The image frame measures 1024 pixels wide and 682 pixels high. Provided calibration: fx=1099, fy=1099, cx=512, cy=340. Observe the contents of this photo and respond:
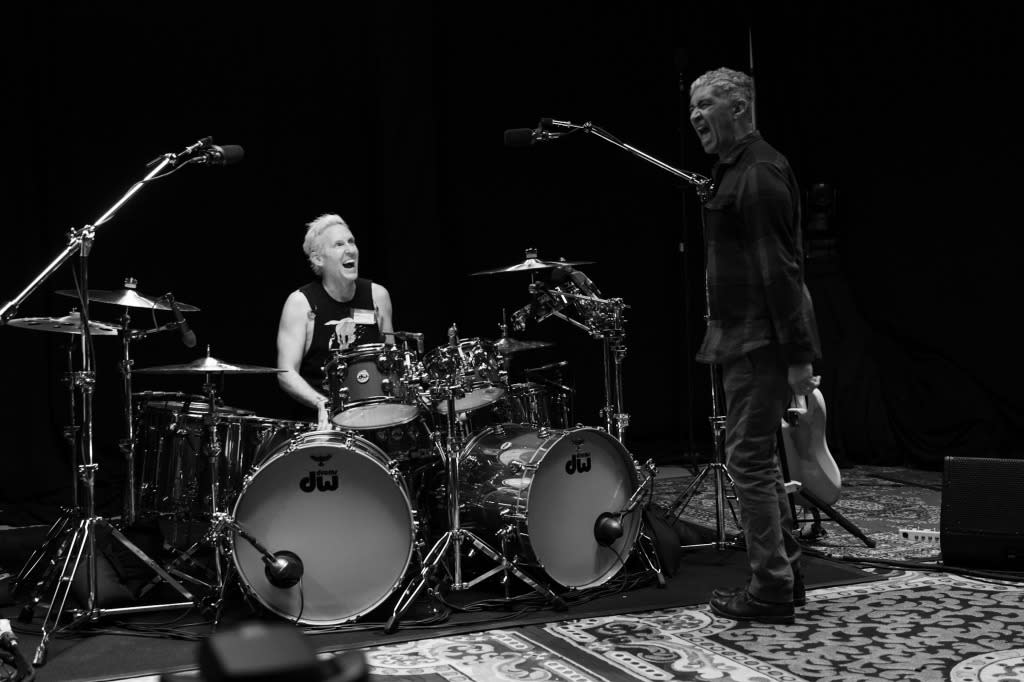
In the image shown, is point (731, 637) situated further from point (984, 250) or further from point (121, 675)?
point (984, 250)

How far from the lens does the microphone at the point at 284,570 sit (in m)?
3.69

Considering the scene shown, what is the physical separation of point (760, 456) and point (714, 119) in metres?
1.13

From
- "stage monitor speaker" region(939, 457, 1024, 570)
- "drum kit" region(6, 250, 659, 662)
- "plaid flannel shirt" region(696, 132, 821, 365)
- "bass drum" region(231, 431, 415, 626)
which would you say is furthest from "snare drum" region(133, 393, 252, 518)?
"stage monitor speaker" region(939, 457, 1024, 570)

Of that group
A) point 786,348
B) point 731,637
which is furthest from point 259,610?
point 786,348

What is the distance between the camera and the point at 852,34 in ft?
25.6

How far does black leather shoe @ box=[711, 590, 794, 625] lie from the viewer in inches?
142

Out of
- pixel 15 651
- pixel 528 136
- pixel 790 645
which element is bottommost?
pixel 790 645

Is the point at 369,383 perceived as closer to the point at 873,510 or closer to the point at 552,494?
the point at 552,494

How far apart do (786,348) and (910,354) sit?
4419mm

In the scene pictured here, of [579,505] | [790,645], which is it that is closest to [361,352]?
[579,505]

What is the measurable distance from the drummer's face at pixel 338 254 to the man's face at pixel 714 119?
1931 mm

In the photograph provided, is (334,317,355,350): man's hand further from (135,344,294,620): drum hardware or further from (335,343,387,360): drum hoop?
(335,343,387,360): drum hoop

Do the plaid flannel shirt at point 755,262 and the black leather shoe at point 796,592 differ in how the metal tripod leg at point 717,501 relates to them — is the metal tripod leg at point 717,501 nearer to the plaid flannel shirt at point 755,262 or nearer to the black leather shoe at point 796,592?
the black leather shoe at point 796,592

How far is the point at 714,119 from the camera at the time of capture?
3.70 meters
